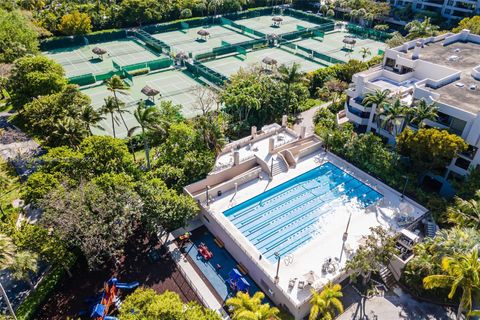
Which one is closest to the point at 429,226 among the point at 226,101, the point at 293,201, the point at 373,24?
the point at 293,201

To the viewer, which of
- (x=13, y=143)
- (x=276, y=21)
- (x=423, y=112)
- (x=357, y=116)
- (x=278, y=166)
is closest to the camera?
(x=423, y=112)

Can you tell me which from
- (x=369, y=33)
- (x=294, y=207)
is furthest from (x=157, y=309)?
(x=369, y=33)

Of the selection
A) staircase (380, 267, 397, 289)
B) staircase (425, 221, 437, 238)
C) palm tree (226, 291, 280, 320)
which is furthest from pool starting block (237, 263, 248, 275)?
staircase (425, 221, 437, 238)

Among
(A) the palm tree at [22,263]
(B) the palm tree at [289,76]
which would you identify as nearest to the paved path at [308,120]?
(B) the palm tree at [289,76]

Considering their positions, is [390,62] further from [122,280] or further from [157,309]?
[157,309]

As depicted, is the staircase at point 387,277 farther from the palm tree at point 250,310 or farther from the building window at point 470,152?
the building window at point 470,152

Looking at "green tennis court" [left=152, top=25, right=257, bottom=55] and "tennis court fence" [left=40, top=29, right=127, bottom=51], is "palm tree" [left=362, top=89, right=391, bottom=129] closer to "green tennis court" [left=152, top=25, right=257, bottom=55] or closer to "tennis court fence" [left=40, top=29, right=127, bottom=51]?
"green tennis court" [left=152, top=25, right=257, bottom=55]
